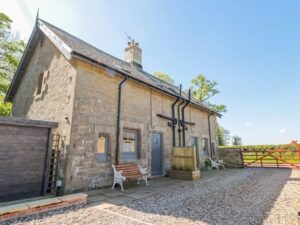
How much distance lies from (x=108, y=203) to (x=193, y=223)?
228 centimetres

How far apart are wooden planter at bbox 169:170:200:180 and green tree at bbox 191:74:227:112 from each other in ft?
60.7

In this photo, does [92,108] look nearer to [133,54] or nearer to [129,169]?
[129,169]

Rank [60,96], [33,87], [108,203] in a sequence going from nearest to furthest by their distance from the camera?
[108,203] → [60,96] → [33,87]

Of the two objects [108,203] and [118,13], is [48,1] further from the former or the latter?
[108,203]

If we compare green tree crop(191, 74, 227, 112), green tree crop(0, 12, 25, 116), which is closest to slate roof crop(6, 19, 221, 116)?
green tree crop(0, 12, 25, 116)

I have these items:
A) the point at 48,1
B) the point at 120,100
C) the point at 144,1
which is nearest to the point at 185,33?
the point at 144,1

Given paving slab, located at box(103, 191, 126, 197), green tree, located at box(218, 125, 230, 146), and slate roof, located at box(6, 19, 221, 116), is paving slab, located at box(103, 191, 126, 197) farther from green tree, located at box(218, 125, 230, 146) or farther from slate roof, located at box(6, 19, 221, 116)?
green tree, located at box(218, 125, 230, 146)

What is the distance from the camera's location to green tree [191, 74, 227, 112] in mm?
25297

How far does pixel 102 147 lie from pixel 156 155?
3.31m

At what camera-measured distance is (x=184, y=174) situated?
8141 mm

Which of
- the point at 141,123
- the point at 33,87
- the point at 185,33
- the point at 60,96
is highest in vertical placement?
the point at 185,33

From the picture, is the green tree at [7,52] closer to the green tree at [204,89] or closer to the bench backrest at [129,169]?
the bench backrest at [129,169]

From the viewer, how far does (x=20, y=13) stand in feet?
26.6

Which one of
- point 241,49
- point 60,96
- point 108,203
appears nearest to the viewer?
point 108,203
